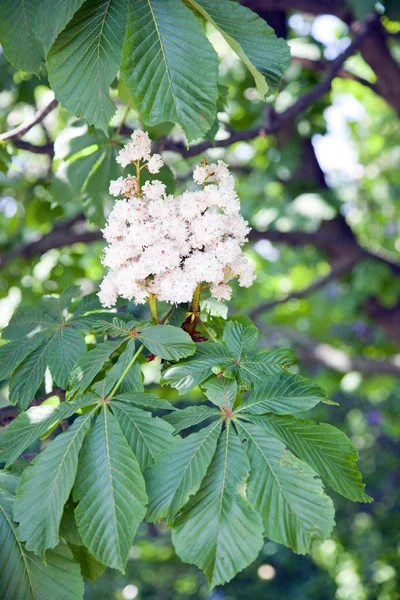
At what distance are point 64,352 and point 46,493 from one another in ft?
1.43

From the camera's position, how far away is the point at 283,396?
110 centimetres

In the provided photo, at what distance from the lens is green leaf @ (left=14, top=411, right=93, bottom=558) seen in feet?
3.20

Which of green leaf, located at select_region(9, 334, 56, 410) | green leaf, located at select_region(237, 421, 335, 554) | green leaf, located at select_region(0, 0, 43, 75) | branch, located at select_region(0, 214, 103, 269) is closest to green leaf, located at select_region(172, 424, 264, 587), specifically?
green leaf, located at select_region(237, 421, 335, 554)

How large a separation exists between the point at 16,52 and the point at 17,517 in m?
0.97

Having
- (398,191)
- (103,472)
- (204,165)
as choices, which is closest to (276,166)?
(398,191)

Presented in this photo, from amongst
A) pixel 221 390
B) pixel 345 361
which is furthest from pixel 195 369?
pixel 345 361

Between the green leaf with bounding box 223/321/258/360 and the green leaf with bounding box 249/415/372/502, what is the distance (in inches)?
7.5

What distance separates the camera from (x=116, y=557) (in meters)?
0.95

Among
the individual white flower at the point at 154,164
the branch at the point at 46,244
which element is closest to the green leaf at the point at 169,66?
the individual white flower at the point at 154,164

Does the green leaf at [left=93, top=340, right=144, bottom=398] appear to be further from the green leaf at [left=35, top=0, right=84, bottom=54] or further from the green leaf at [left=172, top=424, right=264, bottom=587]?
the green leaf at [left=35, top=0, right=84, bottom=54]

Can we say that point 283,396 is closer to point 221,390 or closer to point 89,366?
point 221,390

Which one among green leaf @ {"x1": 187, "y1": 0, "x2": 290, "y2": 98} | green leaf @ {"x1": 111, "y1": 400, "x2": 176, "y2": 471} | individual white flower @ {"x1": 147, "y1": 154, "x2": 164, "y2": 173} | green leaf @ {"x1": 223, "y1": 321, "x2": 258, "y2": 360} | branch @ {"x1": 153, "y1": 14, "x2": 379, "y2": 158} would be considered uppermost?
green leaf @ {"x1": 187, "y1": 0, "x2": 290, "y2": 98}

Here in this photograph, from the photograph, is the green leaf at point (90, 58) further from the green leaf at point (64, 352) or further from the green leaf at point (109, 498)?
the green leaf at point (109, 498)

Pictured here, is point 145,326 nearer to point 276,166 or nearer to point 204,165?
point 204,165
